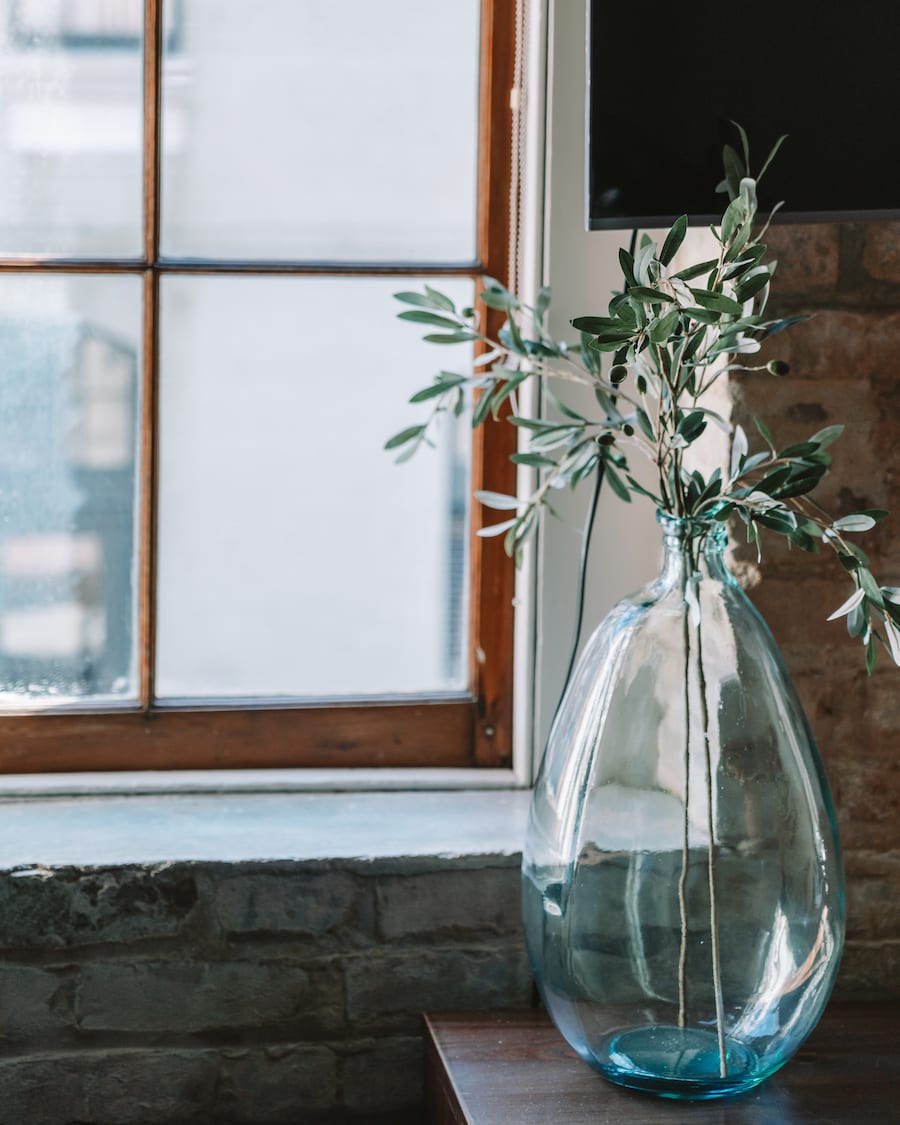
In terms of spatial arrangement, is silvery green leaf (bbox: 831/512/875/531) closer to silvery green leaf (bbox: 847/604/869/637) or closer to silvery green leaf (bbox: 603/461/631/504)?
silvery green leaf (bbox: 847/604/869/637)

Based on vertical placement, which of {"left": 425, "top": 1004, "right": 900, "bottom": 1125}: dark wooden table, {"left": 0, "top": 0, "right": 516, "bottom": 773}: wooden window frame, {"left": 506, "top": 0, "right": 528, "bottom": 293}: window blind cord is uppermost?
{"left": 506, "top": 0, "right": 528, "bottom": 293}: window blind cord

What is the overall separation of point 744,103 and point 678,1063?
92 centimetres

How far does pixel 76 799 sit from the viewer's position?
1.59m

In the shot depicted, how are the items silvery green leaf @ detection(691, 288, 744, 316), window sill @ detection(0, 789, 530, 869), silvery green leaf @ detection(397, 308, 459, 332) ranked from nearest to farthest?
silvery green leaf @ detection(691, 288, 744, 316) < silvery green leaf @ detection(397, 308, 459, 332) < window sill @ detection(0, 789, 530, 869)

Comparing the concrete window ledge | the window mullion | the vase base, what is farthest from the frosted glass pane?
the vase base

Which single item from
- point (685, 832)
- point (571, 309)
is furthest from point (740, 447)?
point (571, 309)

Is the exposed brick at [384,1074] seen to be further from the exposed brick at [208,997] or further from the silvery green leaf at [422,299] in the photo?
the silvery green leaf at [422,299]

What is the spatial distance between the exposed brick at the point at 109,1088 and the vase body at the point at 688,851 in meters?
0.47

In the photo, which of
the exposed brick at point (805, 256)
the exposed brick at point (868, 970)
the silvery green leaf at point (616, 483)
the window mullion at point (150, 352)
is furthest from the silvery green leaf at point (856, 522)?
the window mullion at point (150, 352)

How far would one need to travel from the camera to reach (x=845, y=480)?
138 cm

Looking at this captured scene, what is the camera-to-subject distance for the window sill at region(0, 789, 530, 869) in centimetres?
139

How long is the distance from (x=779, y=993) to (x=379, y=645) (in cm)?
74

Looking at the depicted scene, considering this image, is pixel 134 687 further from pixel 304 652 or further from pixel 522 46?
pixel 522 46

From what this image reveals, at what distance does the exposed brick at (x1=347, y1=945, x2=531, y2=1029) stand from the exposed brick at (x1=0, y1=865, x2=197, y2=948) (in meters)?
0.22
